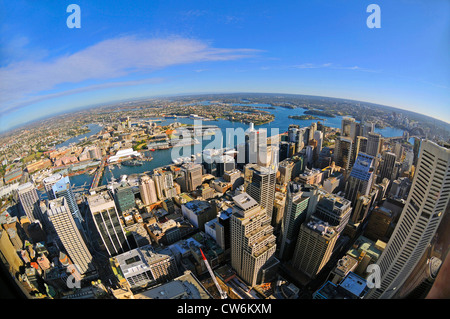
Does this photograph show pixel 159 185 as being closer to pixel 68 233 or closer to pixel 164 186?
pixel 164 186

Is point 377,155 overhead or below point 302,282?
overhead

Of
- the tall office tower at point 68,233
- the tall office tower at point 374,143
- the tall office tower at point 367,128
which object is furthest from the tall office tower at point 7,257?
the tall office tower at point 367,128

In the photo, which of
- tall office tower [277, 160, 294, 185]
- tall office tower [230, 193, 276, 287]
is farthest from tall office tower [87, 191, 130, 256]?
tall office tower [277, 160, 294, 185]

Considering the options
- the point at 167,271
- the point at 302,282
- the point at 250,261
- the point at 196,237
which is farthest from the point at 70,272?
the point at 302,282

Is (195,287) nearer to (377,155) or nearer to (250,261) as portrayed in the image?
(250,261)

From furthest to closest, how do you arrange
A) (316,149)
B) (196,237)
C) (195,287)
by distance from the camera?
1. (316,149)
2. (196,237)
3. (195,287)

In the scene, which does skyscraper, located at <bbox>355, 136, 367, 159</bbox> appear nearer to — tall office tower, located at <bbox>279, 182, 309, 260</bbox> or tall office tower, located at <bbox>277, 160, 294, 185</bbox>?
tall office tower, located at <bbox>277, 160, 294, 185</bbox>

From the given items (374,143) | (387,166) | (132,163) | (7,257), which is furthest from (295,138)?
(7,257)

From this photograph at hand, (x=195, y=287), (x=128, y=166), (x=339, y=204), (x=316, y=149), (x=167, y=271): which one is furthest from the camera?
(x=128, y=166)

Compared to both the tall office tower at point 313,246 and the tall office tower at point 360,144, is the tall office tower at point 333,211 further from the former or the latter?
the tall office tower at point 360,144
